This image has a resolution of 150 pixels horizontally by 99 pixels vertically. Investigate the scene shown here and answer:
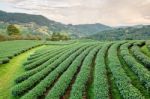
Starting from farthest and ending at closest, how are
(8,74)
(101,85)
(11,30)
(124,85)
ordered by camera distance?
(11,30) → (8,74) → (101,85) → (124,85)

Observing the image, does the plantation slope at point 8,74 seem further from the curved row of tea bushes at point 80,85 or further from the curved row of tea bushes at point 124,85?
the curved row of tea bushes at point 124,85

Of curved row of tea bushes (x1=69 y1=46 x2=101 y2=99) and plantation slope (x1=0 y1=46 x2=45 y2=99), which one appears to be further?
plantation slope (x1=0 y1=46 x2=45 y2=99)

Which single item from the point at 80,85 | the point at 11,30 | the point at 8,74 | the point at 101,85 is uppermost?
the point at 101,85

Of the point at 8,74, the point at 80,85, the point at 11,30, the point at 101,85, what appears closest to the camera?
the point at 101,85

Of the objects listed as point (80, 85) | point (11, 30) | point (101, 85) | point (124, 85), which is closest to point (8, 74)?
point (80, 85)

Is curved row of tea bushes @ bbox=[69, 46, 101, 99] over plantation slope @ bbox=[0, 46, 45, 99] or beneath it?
over

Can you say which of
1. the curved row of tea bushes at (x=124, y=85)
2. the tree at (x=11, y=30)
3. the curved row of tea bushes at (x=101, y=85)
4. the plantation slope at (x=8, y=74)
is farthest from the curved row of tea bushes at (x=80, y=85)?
the tree at (x=11, y=30)

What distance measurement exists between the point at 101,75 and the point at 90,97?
155 inches

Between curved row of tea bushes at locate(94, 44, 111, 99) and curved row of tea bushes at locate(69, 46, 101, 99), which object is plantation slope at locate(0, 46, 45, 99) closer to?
curved row of tea bushes at locate(69, 46, 101, 99)

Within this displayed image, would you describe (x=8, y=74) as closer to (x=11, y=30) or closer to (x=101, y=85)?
(x=101, y=85)

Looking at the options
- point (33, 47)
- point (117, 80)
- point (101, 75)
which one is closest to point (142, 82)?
point (117, 80)

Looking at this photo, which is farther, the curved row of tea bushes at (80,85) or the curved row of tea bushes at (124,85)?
the curved row of tea bushes at (80,85)

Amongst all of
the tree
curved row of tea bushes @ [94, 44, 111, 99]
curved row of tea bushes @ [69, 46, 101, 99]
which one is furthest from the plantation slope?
the tree

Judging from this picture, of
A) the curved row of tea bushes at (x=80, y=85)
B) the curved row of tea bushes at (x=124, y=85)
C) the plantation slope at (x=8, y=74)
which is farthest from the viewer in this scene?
the plantation slope at (x=8, y=74)
